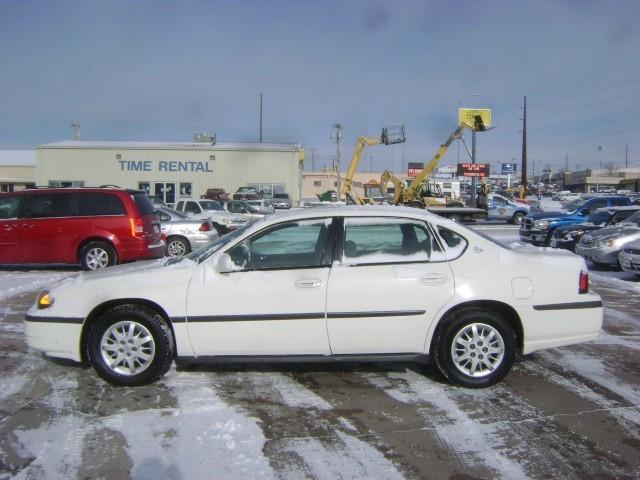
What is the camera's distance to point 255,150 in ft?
153

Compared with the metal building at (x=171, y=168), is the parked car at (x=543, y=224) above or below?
below

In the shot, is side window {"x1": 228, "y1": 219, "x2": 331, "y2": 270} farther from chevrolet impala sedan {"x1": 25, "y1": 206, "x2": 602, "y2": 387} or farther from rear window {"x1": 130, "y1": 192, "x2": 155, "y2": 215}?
rear window {"x1": 130, "y1": 192, "x2": 155, "y2": 215}

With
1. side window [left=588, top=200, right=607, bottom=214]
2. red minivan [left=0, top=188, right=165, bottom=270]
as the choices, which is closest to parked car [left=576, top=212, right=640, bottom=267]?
side window [left=588, top=200, right=607, bottom=214]

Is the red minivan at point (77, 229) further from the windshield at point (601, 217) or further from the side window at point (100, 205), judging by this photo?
the windshield at point (601, 217)

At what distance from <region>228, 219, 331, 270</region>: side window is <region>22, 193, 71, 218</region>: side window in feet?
24.6

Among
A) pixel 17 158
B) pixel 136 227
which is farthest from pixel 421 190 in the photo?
pixel 17 158

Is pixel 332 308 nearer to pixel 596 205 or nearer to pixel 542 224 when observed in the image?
pixel 542 224

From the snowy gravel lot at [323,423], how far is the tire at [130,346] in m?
0.15

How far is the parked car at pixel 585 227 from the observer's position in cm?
1442

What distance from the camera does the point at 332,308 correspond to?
4.74m

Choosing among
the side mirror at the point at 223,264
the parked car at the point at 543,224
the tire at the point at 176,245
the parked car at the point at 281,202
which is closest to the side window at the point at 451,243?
the side mirror at the point at 223,264

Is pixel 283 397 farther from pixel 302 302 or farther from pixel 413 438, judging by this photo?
pixel 413 438

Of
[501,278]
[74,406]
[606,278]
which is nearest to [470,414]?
[501,278]

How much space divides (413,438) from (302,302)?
1357 millimetres
